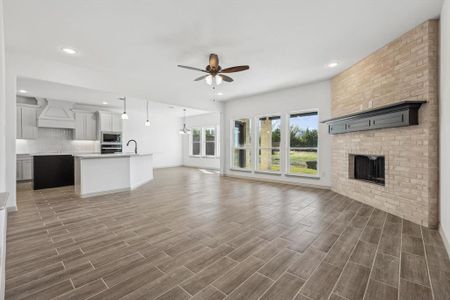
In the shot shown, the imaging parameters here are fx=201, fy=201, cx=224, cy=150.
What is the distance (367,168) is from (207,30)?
14.1ft

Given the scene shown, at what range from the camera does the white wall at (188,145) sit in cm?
1038

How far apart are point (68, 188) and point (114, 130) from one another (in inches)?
129

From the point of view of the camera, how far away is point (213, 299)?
62.6 inches

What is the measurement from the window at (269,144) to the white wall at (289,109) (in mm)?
239

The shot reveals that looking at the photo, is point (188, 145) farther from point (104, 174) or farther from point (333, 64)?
point (333, 64)

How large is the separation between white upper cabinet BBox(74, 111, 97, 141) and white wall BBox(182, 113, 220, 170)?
4799 millimetres

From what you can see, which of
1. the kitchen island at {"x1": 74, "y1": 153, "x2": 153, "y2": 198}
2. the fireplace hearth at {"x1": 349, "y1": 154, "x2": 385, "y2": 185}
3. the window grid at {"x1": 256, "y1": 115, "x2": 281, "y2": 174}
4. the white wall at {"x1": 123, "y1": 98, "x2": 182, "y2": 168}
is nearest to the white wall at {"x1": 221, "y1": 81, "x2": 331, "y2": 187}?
the window grid at {"x1": 256, "y1": 115, "x2": 281, "y2": 174}

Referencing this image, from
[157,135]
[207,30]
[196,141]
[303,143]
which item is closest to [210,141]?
[196,141]

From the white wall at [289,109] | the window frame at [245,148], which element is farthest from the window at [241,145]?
the white wall at [289,109]

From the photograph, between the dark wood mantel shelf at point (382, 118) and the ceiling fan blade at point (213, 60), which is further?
the ceiling fan blade at point (213, 60)

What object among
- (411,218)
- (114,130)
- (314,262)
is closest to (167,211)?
(314,262)

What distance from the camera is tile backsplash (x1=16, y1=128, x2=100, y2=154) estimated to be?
23.5ft

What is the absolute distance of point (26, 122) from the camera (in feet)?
22.6

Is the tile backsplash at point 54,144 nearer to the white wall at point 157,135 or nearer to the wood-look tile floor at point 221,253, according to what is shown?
the white wall at point 157,135
